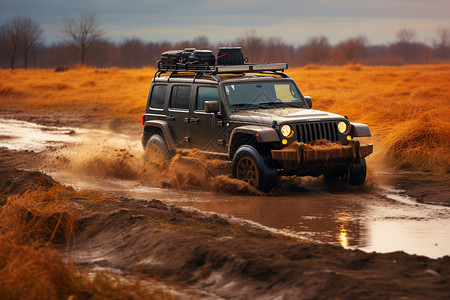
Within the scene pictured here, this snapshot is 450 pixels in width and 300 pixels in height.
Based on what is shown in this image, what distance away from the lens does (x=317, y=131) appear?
411 inches

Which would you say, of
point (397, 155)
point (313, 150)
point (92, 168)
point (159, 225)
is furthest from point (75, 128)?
point (159, 225)

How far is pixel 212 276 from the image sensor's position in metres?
6.09

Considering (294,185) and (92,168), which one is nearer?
(294,185)

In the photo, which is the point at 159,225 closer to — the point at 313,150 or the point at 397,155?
the point at 313,150

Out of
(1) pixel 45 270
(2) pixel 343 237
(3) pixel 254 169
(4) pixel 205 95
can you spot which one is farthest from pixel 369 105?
(1) pixel 45 270

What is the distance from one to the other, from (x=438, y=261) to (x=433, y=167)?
733 cm

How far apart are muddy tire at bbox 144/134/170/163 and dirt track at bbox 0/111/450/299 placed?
369cm

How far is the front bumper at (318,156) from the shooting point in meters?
9.97

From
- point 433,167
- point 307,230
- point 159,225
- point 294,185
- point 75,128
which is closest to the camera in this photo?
point 159,225

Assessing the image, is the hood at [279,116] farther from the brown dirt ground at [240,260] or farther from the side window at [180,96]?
the brown dirt ground at [240,260]

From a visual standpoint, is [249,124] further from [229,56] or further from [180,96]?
[229,56]

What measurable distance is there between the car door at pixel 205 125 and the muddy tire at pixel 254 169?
0.61m

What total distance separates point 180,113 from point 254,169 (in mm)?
2293

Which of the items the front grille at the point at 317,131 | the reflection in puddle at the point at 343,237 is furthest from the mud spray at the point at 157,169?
the reflection in puddle at the point at 343,237
